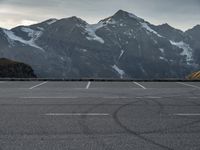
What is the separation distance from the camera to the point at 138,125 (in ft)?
30.3

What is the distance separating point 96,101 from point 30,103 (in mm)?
2281

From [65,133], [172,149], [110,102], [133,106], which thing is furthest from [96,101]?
[172,149]

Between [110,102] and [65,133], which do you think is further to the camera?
[110,102]

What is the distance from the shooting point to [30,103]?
13508mm

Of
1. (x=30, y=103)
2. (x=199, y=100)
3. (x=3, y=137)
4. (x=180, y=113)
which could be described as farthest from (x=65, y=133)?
(x=199, y=100)

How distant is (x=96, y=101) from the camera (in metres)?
14.1

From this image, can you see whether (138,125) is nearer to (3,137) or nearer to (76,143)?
(76,143)

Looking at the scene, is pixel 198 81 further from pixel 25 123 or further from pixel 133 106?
pixel 25 123

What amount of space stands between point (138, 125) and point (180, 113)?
94.9 inches

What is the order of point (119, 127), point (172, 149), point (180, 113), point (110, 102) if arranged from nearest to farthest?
point (172, 149)
point (119, 127)
point (180, 113)
point (110, 102)

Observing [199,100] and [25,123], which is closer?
[25,123]

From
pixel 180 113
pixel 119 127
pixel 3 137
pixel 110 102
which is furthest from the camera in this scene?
pixel 110 102

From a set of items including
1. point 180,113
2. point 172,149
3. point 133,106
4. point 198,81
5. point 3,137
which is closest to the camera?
point 172,149

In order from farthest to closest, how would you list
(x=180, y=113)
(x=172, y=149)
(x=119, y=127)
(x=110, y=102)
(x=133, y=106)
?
(x=110, y=102) → (x=133, y=106) → (x=180, y=113) → (x=119, y=127) → (x=172, y=149)
